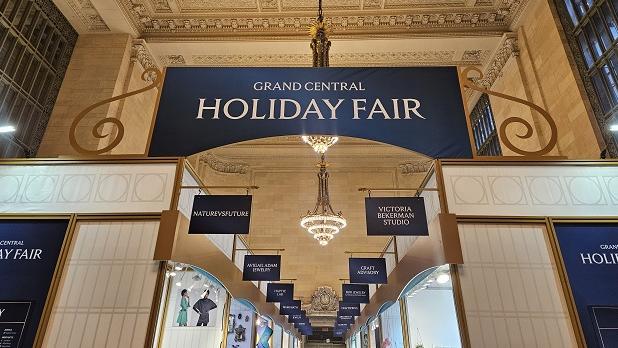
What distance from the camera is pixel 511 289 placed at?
2.98 metres

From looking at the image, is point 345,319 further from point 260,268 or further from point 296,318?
point 260,268

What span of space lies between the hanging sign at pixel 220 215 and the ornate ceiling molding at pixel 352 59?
8811 millimetres

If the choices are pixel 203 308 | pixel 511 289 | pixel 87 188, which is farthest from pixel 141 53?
pixel 511 289

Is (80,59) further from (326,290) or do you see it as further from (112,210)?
(326,290)

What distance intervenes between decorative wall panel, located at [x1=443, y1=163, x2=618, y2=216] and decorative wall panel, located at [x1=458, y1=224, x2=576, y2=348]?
18cm

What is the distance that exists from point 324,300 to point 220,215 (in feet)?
37.5

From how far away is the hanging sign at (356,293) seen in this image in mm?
9004

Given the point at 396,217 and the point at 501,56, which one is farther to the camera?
the point at 501,56

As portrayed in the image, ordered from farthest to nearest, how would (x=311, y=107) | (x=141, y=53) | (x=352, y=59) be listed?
(x=352, y=59) < (x=141, y=53) < (x=311, y=107)

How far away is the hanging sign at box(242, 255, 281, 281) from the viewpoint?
6770 mm

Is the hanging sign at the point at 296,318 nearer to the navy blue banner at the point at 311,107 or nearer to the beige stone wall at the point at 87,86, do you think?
the beige stone wall at the point at 87,86

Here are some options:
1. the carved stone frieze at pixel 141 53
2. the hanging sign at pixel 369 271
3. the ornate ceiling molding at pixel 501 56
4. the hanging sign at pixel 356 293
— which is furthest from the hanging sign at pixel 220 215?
the ornate ceiling molding at pixel 501 56

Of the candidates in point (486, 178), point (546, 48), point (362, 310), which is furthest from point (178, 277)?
point (546, 48)

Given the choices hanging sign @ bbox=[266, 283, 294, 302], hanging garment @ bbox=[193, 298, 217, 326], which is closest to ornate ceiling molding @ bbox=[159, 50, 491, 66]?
hanging sign @ bbox=[266, 283, 294, 302]
